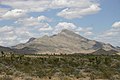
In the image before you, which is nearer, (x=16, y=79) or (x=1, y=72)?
(x=16, y=79)

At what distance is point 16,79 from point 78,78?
46.0 feet

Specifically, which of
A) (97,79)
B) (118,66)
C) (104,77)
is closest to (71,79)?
(97,79)

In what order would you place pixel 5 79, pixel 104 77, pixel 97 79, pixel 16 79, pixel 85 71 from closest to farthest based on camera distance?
pixel 5 79, pixel 16 79, pixel 97 79, pixel 104 77, pixel 85 71

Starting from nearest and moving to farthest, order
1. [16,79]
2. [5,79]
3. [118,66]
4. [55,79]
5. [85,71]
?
[5,79], [16,79], [55,79], [85,71], [118,66]

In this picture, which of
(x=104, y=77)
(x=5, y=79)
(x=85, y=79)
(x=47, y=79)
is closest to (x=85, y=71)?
(x=104, y=77)

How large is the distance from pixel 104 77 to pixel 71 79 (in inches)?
339

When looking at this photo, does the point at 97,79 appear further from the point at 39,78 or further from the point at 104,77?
the point at 39,78

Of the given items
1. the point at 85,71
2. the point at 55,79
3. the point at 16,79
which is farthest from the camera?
the point at 85,71

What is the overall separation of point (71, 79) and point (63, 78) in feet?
5.51

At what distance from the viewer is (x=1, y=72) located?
50781mm

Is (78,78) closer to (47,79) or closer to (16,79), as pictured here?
(47,79)

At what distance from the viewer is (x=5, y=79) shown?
4025 centimetres

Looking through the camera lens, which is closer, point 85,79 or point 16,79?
point 16,79

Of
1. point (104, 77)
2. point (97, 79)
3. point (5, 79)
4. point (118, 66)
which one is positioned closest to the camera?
point (5, 79)
